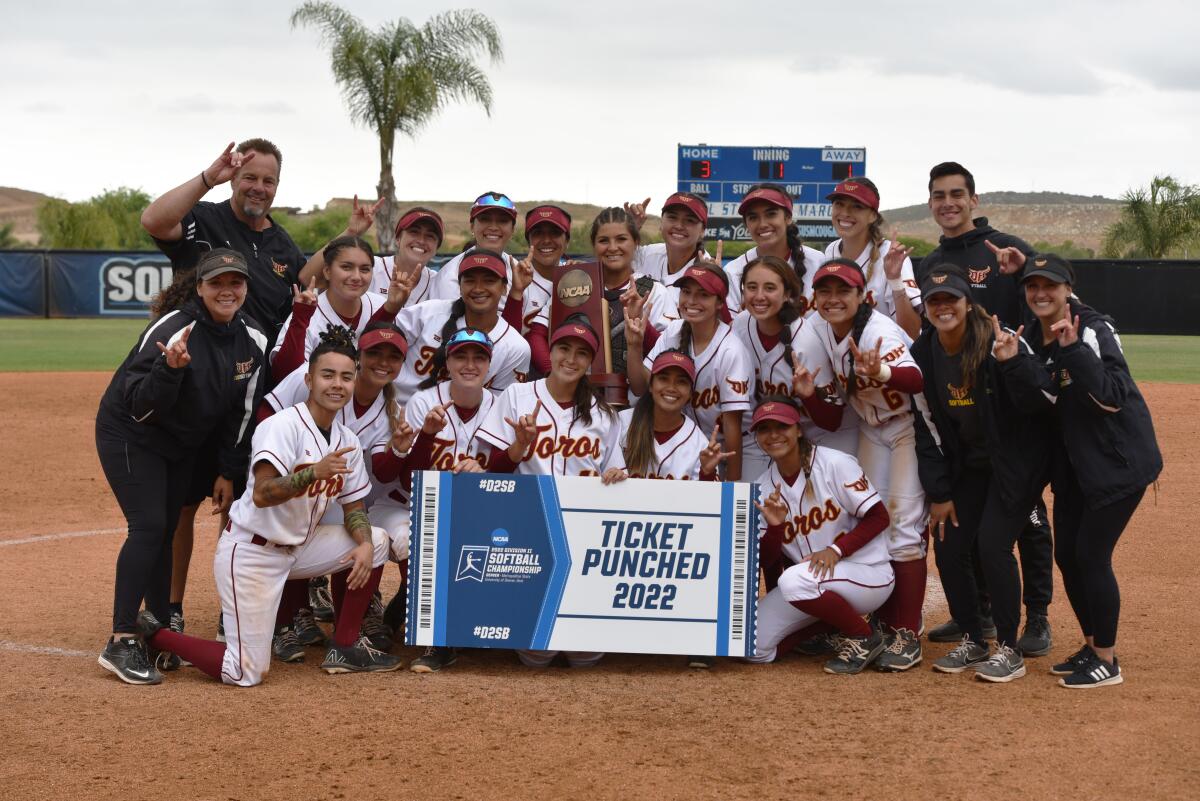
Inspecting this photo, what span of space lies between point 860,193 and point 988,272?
72cm

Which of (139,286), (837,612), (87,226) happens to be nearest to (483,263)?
(837,612)

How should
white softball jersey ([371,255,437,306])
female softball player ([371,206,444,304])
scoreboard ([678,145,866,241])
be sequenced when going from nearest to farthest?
female softball player ([371,206,444,304]), white softball jersey ([371,255,437,306]), scoreboard ([678,145,866,241])

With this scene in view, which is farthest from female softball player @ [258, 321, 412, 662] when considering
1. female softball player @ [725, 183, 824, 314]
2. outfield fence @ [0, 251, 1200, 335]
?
outfield fence @ [0, 251, 1200, 335]

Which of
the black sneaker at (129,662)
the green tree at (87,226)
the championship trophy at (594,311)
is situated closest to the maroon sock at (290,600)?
the black sneaker at (129,662)

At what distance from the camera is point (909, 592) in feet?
17.6

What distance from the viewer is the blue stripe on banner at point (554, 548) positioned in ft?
17.1

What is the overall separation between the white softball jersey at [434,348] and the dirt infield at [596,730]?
1271 mm

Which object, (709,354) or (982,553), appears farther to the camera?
(709,354)

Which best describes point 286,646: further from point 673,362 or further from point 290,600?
point 673,362

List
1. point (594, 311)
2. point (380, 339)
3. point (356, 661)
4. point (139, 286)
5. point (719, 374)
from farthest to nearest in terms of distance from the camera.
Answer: point (139, 286), point (594, 311), point (719, 374), point (380, 339), point (356, 661)

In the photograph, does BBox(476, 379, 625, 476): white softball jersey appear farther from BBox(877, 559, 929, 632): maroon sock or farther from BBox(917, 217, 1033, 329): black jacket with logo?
BBox(917, 217, 1033, 329): black jacket with logo

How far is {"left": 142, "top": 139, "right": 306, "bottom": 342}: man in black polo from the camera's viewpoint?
225 inches

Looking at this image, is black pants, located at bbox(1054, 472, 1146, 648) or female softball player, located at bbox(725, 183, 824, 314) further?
female softball player, located at bbox(725, 183, 824, 314)

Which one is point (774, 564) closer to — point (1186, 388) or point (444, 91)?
point (1186, 388)
